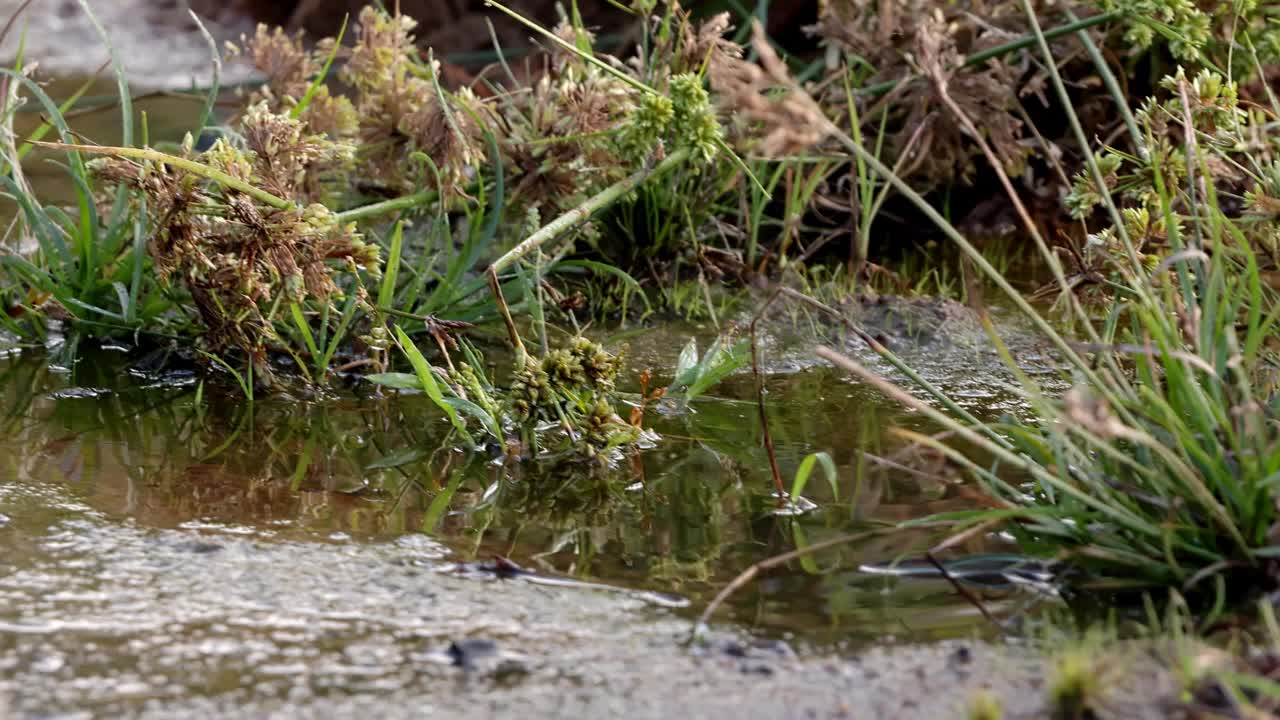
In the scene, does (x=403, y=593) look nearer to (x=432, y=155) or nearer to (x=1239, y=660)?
(x=1239, y=660)

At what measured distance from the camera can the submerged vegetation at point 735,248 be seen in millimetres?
1569

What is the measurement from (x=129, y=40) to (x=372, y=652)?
16.1ft

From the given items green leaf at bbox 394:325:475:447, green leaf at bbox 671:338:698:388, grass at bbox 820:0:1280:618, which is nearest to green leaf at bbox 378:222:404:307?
green leaf at bbox 394:325:475:447

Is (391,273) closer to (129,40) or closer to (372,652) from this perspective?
(372,652)

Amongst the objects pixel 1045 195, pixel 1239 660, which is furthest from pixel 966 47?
pixel 1239 660

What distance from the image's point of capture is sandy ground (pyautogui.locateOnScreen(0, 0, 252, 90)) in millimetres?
5145

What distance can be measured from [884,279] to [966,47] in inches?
25.8

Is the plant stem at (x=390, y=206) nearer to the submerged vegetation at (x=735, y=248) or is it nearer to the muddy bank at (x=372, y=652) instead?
the submerged vegetation at (x=735, y=248)

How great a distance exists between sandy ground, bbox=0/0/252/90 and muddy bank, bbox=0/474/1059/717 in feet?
12.0

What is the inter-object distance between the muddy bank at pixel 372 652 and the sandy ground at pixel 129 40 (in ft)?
12.0

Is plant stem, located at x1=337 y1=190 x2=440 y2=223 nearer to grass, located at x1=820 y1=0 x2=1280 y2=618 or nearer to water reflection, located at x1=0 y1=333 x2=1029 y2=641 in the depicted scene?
water reflection, located at x1=0 y1=333 x2=1029 y2=641

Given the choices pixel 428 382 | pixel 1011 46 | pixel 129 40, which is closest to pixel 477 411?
pixel 428 382

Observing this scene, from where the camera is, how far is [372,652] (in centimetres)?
144

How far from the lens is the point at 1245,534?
153 centimetres
